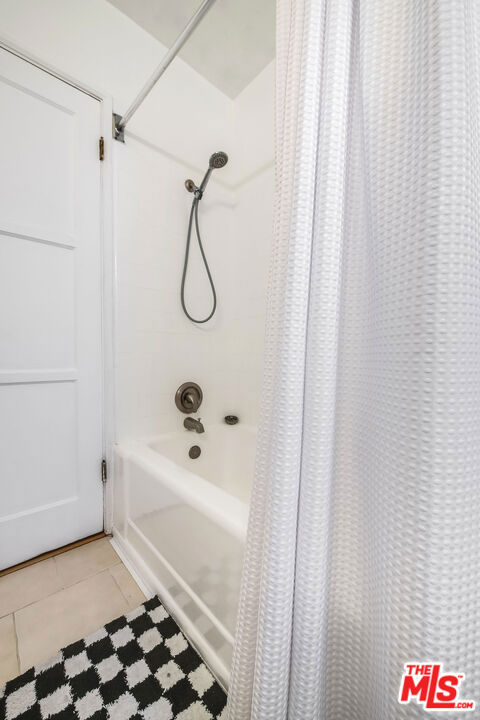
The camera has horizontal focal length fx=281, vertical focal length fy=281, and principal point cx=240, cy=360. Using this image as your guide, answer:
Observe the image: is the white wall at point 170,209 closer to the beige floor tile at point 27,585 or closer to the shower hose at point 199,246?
the shower hose at point 199,246

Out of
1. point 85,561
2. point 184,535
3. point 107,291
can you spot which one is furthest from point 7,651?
point 107,291

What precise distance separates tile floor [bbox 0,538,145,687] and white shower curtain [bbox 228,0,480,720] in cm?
64

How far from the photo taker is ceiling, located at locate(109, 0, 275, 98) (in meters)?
1.25

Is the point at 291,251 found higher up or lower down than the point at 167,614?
higher up

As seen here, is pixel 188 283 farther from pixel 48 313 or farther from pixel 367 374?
pixel 367 374

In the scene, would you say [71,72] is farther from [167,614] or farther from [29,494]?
[167,614]

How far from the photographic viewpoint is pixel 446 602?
1.16 ft

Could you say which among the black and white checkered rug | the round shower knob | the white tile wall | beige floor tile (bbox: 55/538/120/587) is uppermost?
the white tile wall

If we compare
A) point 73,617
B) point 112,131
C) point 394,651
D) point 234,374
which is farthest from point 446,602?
point 112,131

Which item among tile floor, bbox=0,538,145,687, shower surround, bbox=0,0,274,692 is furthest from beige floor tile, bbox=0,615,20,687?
shower surround, bbox=0,0,274,692

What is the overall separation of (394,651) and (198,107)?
2190 millimetres

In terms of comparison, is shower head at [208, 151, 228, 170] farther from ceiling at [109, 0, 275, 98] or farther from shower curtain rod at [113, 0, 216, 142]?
ceiling at [109, 0, 275, 98]

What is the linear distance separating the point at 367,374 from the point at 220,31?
185 centimetres

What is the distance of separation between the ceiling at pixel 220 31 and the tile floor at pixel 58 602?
2278mm
